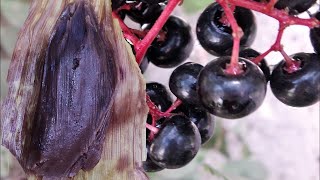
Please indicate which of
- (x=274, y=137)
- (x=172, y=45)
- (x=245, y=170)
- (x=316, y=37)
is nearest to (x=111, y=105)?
(x=172, y=45)

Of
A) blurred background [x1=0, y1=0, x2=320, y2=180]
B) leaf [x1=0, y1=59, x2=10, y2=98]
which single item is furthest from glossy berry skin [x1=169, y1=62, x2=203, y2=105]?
blurred background [x1=0, y1=0, x2=320, y2=180]

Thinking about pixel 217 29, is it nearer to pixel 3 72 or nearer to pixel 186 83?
pixel 186 83

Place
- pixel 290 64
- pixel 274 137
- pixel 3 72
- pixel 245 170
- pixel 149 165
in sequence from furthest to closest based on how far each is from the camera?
pixel 274 137 → pixel 245 170 → pixel 3 72 → pixel 149 165 → pixel 290 64

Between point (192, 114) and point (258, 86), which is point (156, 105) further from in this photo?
point (258, 86)

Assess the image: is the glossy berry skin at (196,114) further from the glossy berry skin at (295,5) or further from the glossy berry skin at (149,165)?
the glossy berry skin at (295,5)

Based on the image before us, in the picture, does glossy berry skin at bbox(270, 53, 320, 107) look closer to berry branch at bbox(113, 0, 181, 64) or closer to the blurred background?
berry branch at bbox(113, 0, 181, 64)
